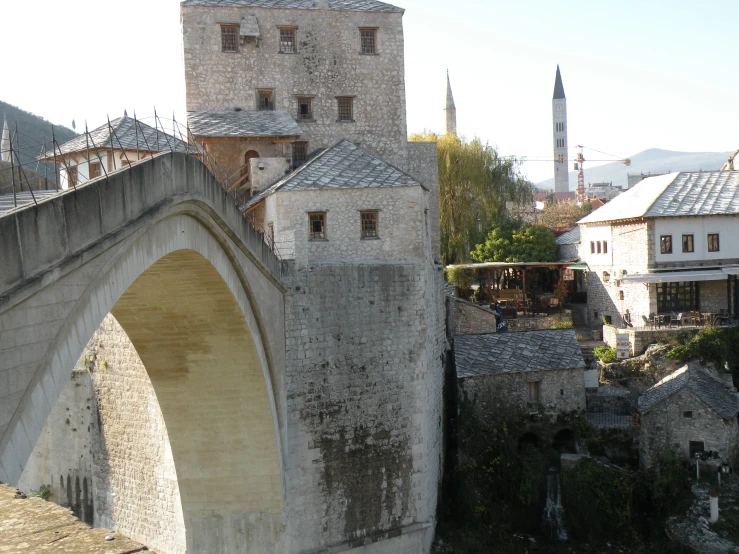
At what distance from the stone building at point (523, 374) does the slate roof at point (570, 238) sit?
13.2m

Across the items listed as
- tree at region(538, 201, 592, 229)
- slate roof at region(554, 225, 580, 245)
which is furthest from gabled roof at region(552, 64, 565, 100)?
slate roof at region(554, 225, 580, 245)

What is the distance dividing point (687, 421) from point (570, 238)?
16.2m

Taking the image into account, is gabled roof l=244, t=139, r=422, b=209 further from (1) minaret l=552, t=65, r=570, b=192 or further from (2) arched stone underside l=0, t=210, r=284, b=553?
(1) minaret l=552, t=65, r=570, b=192

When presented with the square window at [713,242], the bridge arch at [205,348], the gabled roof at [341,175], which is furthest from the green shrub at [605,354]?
the bridge arch at [205,348]

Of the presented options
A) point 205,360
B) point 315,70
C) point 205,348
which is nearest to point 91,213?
point 205,348

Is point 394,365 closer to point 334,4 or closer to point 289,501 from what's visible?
point 289,501

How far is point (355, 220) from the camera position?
50.4 feet

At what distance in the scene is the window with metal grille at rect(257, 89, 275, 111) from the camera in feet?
66.2

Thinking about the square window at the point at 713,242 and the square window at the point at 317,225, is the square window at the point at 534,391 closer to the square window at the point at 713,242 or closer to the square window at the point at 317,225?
the square window at the point at 317,225

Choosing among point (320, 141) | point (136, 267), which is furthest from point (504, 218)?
point (136, 267)

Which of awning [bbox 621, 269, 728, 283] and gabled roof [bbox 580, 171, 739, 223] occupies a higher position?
gabled roof [bbox 580, 171, 739, 223]

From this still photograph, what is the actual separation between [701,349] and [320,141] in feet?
39.0

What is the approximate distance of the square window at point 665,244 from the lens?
26359 millimetres

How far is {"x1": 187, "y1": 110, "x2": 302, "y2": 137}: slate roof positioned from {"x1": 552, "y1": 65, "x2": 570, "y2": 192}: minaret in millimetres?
79804
